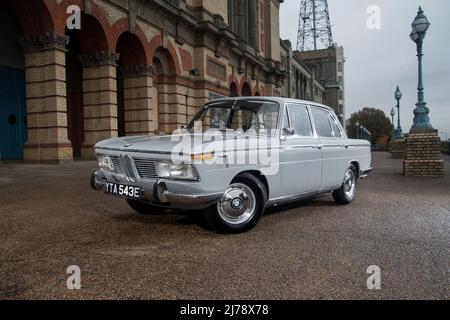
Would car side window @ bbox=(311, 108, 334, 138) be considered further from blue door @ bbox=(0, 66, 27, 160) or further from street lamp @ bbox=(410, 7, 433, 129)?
blue door @ bbox=(0, 66, 27, 160)

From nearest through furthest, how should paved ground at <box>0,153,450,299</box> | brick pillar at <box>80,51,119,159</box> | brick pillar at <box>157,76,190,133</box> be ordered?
1. paved ground at <box>0,153,450,299</box>
2. brick pillar at <box>80,51,119,159</box>
3. brick pillar at <box>157,76,190,133</box>

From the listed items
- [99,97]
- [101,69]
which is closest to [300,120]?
[101,69]

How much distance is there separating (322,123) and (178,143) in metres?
2.87

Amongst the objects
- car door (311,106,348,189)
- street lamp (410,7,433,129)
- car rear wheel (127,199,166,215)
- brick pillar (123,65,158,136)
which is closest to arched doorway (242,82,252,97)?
brick pillar (123,65,158,136)

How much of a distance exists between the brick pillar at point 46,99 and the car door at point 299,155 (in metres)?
9.57

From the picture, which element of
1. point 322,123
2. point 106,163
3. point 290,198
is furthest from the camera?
point 322,123

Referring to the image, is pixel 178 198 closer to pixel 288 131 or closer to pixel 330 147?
pixel 288 131

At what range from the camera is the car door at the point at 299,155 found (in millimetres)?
5055

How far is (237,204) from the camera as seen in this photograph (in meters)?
4.45

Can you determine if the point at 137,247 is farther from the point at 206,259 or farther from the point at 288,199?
the point at 288,199

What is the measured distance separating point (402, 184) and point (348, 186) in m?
3.79

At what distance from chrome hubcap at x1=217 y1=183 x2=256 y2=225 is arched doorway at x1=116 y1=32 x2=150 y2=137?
45.6 feet

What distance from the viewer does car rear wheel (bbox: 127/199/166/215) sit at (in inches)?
212

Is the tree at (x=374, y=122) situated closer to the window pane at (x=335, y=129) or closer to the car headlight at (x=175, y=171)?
the window pane at (x=335, y=129)
